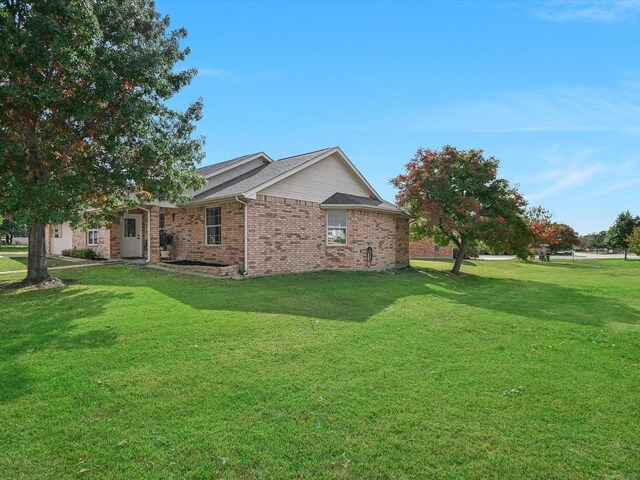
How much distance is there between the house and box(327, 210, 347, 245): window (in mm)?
47

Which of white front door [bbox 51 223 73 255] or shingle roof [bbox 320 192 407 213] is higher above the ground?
shingle roof [bbox 320 192 407 213]

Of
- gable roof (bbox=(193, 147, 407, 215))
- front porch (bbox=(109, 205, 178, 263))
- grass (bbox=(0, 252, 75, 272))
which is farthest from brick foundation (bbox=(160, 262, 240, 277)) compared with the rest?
grass (bbox=(0, 252, 75, 272))

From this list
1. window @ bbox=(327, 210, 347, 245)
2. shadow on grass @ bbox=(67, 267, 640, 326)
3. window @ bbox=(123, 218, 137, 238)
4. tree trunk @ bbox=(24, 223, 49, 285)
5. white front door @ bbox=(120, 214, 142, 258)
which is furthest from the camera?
window @ bbox=(123, 218, 137, 238)

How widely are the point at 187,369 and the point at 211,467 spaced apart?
2.07 m

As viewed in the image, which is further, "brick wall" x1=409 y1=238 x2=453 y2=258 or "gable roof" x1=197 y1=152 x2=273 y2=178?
"brick wall" x1=409 y1=238 x2=453 y2=258

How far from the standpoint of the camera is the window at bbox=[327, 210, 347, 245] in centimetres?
1702

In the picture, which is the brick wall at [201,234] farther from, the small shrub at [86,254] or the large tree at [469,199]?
the large tree at [469,199]

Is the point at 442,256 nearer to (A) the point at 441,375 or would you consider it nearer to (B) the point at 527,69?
(B) the point at 527,69

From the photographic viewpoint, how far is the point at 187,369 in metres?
4.74

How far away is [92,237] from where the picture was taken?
21531mm

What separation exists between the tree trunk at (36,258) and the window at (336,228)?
10.7 m

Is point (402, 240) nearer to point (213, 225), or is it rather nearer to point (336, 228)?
point (336, 228)

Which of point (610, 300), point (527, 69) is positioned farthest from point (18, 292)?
point (610, 300)

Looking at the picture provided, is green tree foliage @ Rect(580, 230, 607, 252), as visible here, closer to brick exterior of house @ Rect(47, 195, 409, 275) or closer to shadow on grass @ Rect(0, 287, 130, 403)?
brick exterior of house @ Rect(47, 195, 409, 275)
